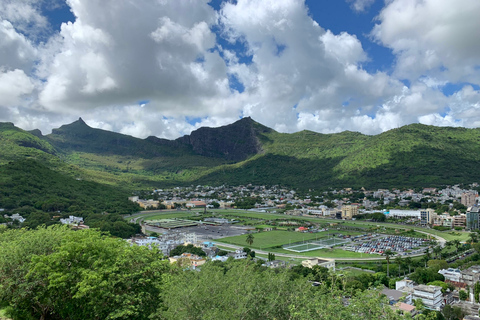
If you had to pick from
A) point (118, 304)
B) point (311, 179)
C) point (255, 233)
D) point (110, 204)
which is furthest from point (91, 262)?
point (311, 179)

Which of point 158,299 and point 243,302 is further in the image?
point 158,299

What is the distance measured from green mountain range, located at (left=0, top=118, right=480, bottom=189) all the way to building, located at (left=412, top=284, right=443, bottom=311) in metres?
81.7

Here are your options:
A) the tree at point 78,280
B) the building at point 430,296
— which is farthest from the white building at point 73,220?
the building at point 430,296

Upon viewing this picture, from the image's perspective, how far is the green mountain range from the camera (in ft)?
334

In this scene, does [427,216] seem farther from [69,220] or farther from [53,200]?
[53,200]

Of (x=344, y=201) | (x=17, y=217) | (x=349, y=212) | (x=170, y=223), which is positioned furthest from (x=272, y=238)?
(x=344, y=201)

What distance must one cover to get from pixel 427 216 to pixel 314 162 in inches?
3448

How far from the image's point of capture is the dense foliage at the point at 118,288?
9.95m

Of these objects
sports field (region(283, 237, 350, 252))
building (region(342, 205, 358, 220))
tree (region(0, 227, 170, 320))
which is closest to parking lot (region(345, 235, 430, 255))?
sports field (region(283, 237, 350, 252))

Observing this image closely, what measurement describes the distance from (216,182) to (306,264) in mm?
115431

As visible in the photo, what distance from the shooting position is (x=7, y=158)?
8525 centimetres

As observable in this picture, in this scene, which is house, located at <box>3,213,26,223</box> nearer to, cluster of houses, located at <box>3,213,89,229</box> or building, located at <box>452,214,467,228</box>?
cluster of houses, located at <box>3,213,89,229</box>

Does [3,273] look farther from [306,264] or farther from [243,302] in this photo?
[306,264]

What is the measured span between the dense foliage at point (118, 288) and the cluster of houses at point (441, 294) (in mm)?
13923
